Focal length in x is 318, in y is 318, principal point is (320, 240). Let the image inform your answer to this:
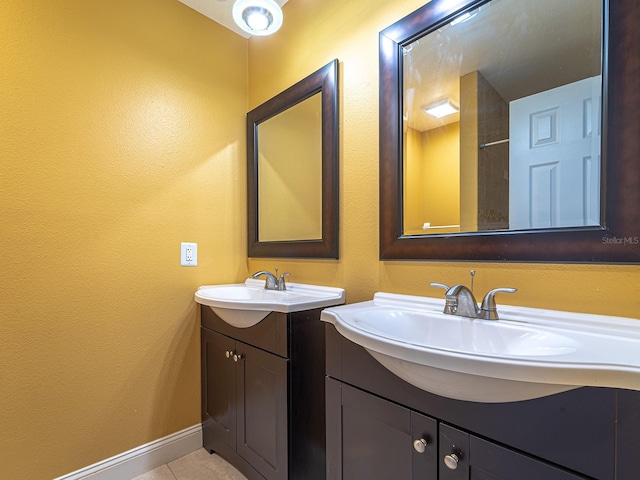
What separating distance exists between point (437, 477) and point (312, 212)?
1124 mm

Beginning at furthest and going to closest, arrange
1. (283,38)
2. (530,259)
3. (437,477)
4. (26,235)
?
(283,38), (26,235), (530,259), (437,477)

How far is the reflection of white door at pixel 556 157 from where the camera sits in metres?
0.81

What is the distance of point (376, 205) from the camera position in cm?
128

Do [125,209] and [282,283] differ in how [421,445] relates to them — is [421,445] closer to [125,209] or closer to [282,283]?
[282,283]

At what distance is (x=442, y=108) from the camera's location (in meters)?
1.14

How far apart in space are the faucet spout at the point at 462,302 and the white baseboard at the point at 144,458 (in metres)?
1.50

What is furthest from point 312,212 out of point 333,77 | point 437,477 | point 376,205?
point 437,477

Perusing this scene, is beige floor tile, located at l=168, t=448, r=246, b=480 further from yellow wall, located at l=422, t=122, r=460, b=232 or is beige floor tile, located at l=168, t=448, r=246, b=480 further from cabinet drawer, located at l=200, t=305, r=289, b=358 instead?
yellow wall, located at l=422, t=122, r=460, b=232

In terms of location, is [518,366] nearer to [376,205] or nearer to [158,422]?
[376,205]

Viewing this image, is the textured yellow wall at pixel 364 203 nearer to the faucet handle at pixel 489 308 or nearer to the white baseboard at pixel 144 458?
the faucet handle at pixel 489 308

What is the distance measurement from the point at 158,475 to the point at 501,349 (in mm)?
1602

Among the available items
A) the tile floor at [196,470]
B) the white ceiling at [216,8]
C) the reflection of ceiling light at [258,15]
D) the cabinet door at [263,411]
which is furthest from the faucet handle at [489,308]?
the white ceiling at [216,8]

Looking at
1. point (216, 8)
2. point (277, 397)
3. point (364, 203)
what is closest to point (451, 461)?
point (277, 397)

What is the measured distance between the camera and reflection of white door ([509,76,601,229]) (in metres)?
0.81
